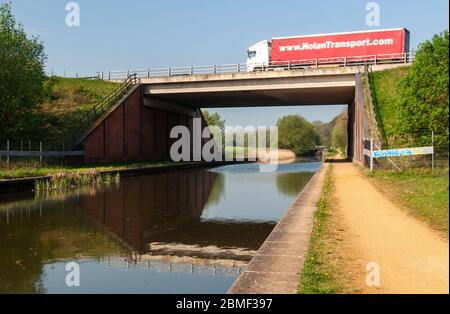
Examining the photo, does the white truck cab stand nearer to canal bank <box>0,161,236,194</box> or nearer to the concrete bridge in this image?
the concrete bridge

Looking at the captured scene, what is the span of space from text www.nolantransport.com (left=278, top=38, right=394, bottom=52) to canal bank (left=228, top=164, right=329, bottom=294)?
31.5m

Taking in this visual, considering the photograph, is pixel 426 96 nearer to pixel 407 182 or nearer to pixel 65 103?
pixel 407 182

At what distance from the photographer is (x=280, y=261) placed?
744 cm

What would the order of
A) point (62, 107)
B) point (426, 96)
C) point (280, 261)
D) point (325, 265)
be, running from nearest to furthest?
point (325, 265) < point (280, 261) < point (426, 96) < point (62, 107)

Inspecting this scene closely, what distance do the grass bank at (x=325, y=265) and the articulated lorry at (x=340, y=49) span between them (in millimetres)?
30304

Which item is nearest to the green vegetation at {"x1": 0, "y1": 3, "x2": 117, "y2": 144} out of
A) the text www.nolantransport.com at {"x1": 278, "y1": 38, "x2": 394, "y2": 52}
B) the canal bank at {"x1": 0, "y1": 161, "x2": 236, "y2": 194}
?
the canal bank at {"x1": 0, "y1": 161, "x2": 236, "y2": 194}

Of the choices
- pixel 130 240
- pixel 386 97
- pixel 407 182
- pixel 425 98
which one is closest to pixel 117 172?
pixel 407 182

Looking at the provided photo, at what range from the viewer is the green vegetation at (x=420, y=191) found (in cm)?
1122

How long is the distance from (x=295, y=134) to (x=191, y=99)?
210ft

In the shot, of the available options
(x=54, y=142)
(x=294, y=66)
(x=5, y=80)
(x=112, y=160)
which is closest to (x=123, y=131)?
(x=112, y=160)

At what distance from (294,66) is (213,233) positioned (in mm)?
32689

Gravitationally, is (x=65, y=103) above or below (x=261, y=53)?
below

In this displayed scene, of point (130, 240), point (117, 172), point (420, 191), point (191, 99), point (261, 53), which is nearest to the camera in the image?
point (130, 240)

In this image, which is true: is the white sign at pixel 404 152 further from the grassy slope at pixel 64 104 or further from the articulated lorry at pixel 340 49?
the grassy slope at pixel 64 104
